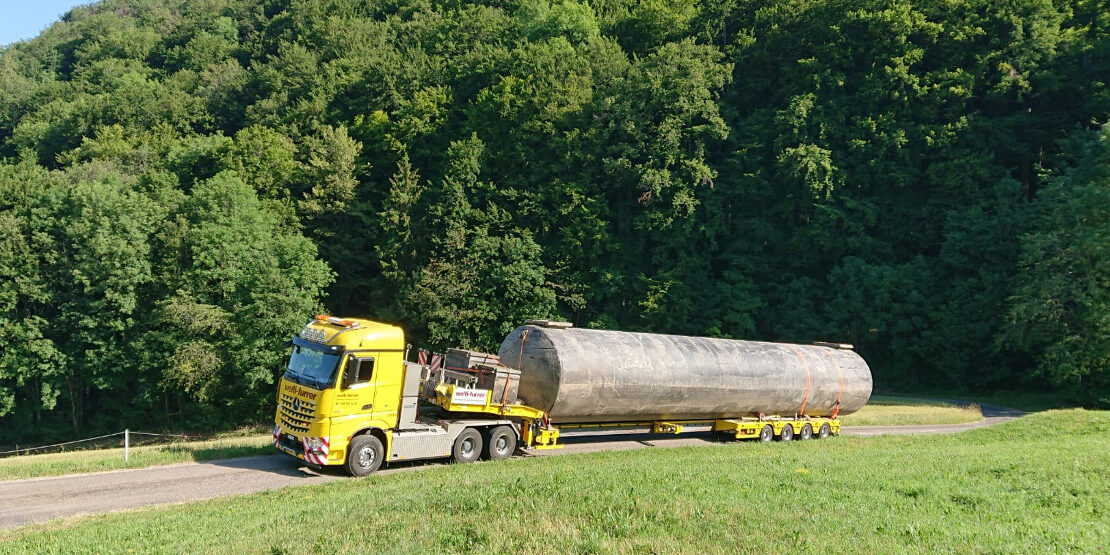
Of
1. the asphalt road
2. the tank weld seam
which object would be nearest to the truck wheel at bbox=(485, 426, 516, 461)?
the asphalt road

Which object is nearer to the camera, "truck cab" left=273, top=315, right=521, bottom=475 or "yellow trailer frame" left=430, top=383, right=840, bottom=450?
"truck cab" left=273, top=315, right=521, bottom=475

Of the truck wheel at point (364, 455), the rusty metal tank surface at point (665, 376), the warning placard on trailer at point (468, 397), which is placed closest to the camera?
the truck wheel at point (364, 455)

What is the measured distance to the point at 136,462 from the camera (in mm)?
17047

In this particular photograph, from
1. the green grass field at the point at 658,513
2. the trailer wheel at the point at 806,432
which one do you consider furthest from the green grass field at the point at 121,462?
the trailer wheel at the point at 806,432

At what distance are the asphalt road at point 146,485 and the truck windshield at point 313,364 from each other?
89.4 inches

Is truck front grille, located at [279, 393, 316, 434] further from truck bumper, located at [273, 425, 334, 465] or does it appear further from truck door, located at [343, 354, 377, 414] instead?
truck door, located at [343, 354, 377, 414]

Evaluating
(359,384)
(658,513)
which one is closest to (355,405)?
(359,384)

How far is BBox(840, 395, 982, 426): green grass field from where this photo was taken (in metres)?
30.3

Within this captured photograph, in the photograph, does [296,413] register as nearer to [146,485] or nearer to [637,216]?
[146,485]

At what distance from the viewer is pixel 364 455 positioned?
16.4m

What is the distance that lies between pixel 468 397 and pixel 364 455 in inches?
115

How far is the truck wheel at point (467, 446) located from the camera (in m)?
17.7

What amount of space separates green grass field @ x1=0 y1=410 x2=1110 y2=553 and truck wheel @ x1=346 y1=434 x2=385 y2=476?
0.90 metres

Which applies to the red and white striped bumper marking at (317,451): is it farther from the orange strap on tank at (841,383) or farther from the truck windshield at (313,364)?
the orange strap on tank at (841,383)
